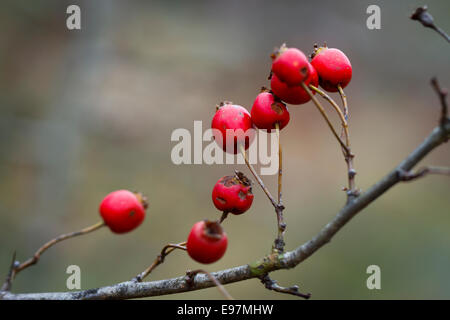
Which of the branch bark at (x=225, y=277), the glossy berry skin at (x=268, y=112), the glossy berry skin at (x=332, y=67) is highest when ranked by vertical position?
the glossy berry skin at (x=332, y=67)

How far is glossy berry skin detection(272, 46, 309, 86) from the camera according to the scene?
0.81 m

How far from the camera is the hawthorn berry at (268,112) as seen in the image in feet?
3.17

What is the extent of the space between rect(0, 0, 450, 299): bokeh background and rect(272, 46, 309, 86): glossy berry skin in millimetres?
2961

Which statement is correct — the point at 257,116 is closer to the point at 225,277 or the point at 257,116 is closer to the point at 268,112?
the point at 268,112

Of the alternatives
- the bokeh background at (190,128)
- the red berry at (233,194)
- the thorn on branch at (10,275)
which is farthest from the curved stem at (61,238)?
the bokeh background at (190,128)

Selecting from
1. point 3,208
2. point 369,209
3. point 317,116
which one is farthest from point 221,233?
point 317,116

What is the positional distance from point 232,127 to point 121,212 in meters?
0.33

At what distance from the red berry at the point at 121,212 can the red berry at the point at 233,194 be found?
210mm

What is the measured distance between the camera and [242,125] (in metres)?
0.99

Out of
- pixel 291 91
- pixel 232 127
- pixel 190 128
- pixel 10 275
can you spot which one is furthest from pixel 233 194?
pixel 190 128

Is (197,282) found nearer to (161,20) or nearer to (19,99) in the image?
(19,99)

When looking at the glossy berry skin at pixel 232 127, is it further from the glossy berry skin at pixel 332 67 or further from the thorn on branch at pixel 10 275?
the thorn on branch at pixel 10 275

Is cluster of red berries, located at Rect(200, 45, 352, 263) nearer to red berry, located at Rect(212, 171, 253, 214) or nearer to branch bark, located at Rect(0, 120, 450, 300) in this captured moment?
red berry, located at Rect(212, 171, 253, 214)

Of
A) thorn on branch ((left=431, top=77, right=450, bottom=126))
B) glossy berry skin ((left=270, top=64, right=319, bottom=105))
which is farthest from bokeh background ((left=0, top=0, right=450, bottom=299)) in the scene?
thorn on branch ((left=431, top=77, right=450, bottom=126))
